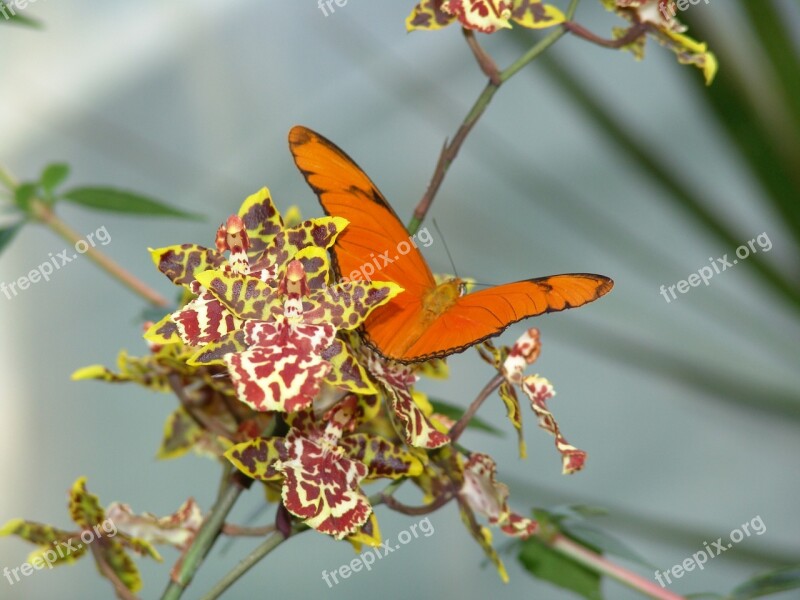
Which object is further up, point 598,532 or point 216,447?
point 216,447

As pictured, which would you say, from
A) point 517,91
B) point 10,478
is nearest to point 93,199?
point 10,478

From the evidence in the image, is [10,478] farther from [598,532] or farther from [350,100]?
[598,532]

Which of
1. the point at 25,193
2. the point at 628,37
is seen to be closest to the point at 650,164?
the point at 628,37

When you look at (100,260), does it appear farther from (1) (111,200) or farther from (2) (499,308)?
(2) (499,308)

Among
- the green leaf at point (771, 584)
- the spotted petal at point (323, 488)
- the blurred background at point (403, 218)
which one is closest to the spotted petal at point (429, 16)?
the spotted petal at point (323, 488)

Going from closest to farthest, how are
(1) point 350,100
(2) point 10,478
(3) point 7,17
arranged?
1. (3) point 7,17
2. (2) point 10,478
3. (1) point 350,100

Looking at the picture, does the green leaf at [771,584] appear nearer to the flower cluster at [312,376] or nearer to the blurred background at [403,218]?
the flower cluster at [312,376]

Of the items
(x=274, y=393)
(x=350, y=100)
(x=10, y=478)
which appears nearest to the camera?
(x=274, y=393)

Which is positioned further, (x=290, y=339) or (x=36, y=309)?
(x=36, y=309)
